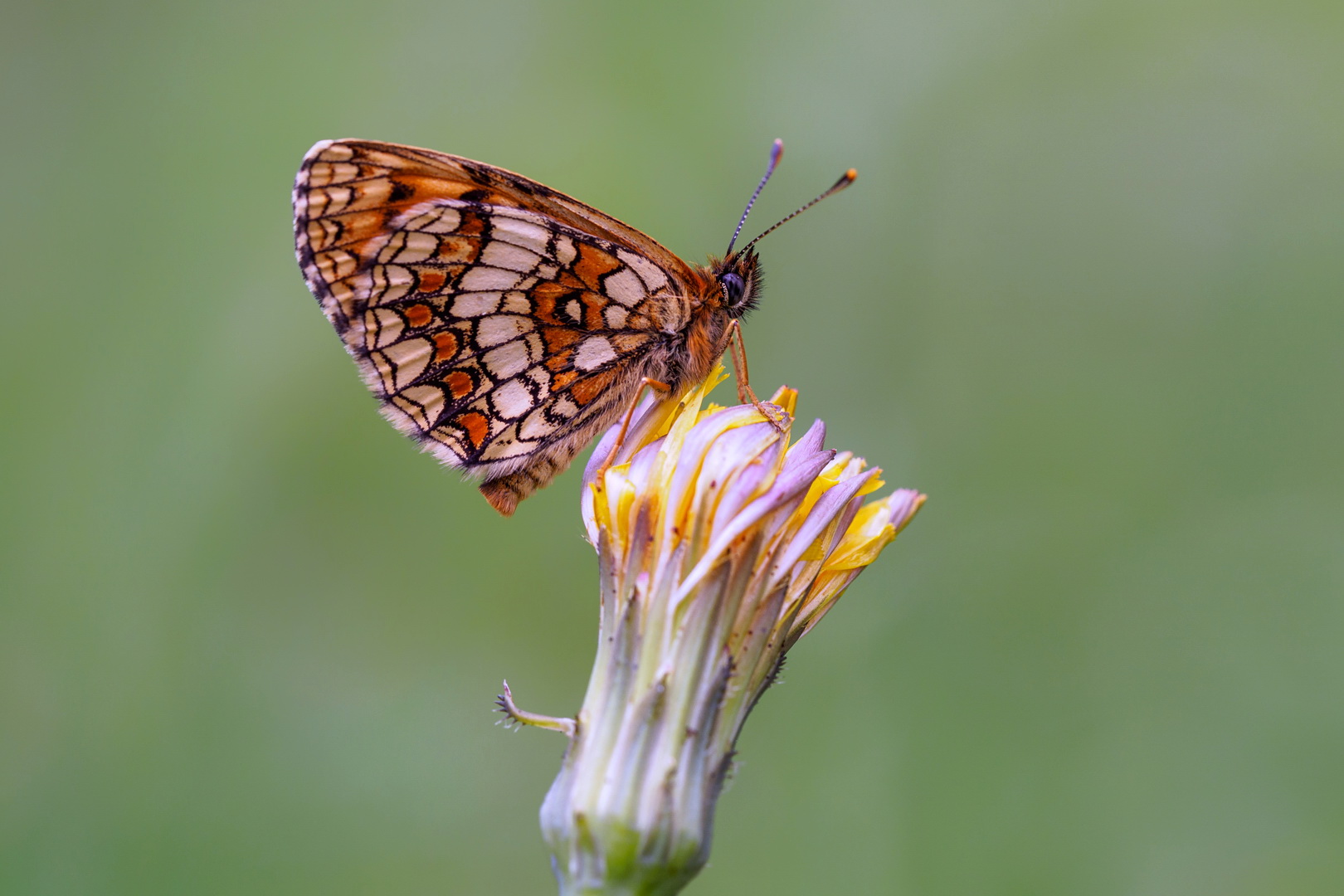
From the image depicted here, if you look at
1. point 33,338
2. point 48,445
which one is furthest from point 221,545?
point 33,338

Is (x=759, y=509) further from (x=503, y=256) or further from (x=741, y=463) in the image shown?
(x=503, y=256)

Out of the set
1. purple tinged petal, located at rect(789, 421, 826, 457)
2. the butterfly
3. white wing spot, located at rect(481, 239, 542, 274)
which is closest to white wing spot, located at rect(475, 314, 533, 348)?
the butterfly

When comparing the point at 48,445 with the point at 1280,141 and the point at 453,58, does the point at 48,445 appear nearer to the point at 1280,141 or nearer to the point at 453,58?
the point at 453,58

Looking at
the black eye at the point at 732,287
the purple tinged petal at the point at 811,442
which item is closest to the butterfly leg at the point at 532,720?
the purple tinged petal at the point at 811,442

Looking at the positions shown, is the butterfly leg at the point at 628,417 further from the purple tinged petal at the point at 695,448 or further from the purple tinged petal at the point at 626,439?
the purple tinged petal at the point at 695,448

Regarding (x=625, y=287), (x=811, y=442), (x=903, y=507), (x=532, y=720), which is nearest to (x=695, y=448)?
(x=811, y=442)

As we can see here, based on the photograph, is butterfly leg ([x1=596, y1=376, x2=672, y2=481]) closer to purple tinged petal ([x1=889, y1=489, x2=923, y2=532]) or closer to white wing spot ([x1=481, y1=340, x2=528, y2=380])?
white wing spot ([x1=481, y1=340, x2=528, y2=380])
